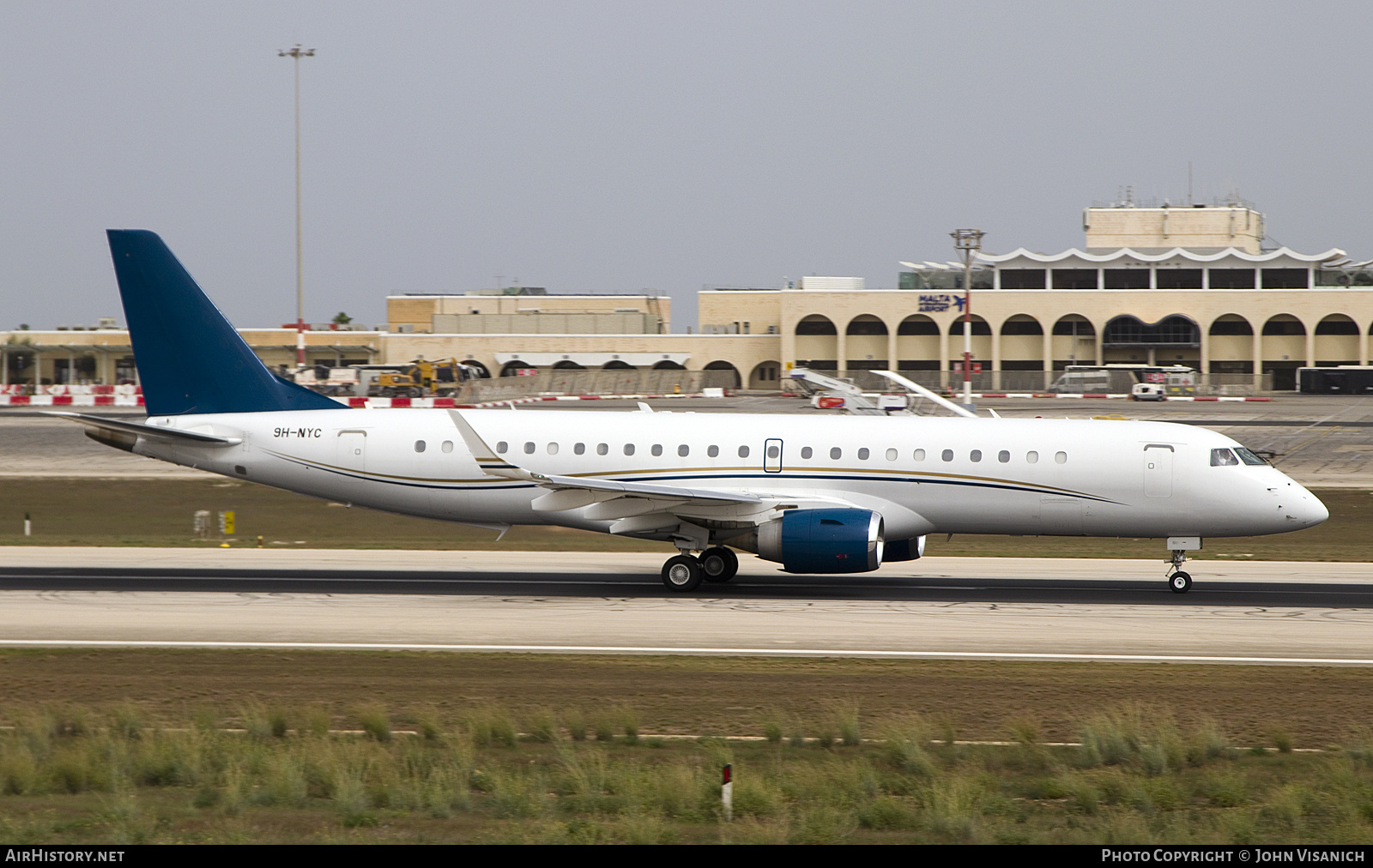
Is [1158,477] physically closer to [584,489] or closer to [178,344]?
[584,489]

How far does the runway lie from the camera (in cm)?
2041

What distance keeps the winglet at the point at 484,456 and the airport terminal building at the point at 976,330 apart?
85.5 meters

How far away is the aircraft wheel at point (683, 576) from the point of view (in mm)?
25828

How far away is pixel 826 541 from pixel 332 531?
1821 cm

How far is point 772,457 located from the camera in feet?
85.7

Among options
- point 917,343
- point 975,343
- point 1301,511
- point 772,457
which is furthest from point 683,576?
point 975,343

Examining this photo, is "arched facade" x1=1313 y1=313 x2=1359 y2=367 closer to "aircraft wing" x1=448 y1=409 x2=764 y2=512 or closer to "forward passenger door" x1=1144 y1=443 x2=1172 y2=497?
"forward passenger door" x1=1144 y1=443 x2=1172 y2=497

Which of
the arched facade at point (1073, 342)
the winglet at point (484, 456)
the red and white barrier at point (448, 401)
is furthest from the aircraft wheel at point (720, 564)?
the arched facade at point (1073, 342)

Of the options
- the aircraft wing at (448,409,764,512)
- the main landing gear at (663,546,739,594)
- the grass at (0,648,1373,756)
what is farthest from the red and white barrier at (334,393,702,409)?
the grass at (0,648,1373,756)

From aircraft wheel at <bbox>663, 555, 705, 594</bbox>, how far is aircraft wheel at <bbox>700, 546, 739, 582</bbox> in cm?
69

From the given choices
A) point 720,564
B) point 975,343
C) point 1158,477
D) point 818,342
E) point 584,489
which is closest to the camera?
point 584,489
